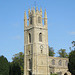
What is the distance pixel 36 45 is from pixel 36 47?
2.11 ft

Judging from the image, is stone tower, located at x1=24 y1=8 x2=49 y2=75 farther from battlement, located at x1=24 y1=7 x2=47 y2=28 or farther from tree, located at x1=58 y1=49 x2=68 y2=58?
tree, located at x1=58 y1=49 x2=68 y2=58

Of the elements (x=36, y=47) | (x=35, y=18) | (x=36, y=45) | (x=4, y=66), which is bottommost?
(x=4, y=66)

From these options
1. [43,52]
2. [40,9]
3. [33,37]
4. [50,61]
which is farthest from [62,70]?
[40,9]

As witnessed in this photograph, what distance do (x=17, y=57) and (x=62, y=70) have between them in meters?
26.3

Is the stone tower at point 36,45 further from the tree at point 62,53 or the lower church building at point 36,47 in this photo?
the tree at point 62,53

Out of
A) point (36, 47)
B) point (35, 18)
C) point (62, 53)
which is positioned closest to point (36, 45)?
point (36, 47)

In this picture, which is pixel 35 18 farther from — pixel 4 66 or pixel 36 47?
pixel 4 66

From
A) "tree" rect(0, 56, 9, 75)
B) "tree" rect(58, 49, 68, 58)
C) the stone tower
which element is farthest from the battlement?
"tree" rect(58, 49, 68, 58)

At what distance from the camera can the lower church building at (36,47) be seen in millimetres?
76938

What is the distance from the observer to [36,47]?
77.6 meters

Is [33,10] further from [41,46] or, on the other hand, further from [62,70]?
[62,70]

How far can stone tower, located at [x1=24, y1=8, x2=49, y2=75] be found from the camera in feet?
252

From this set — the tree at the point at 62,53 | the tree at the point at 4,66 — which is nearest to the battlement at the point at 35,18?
the tree at the point at 4,66

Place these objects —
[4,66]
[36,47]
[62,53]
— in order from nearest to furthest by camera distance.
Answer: [4,66]
[36,47]
[62,53]
